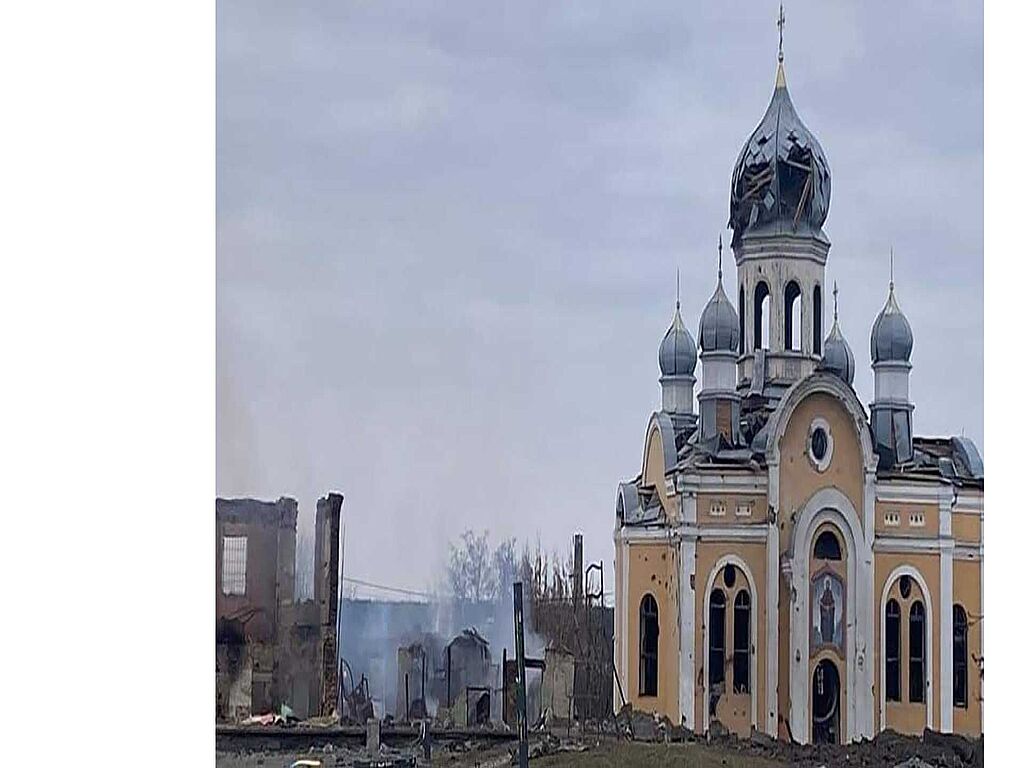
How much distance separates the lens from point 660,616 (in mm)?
3289

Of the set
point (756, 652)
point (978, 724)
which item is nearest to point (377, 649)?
point (756, 652)

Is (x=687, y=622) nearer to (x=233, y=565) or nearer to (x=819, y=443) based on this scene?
(x=819, y=443)

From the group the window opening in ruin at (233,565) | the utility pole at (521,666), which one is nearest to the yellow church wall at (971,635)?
the utility pole at (521,666)

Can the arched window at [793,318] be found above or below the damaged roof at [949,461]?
above

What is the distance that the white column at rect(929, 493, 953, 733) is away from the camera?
132 inches

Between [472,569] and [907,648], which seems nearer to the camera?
[472,569]

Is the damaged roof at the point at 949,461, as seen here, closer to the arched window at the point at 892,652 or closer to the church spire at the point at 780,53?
the arched window at the point at 892,652

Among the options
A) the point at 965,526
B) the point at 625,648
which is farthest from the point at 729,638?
the point at 965,526

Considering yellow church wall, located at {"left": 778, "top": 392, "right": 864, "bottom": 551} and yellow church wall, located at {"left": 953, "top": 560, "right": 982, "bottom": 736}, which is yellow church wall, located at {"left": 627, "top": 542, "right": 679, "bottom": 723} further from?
yellow church wall, located at {"left": 953, "top": 560, "right": 982, "bottom": 736}

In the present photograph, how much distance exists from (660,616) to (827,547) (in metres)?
0.41

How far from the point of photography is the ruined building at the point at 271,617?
10.9 feet

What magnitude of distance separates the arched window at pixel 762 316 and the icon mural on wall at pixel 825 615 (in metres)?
0.53

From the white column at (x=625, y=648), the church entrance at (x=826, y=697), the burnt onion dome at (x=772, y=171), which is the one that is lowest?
the church entrance at (x=826, y=697)

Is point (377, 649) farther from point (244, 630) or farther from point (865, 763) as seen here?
point (865, 763)
